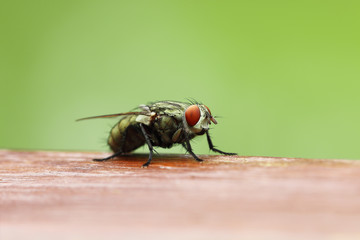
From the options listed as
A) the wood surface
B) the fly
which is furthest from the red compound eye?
the wood surface

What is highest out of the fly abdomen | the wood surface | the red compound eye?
the red compound eye

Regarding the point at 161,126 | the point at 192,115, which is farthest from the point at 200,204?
the point at 161,126

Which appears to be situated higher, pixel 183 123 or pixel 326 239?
pixel 183 123

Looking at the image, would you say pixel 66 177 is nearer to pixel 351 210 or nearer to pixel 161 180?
pixel 161 180

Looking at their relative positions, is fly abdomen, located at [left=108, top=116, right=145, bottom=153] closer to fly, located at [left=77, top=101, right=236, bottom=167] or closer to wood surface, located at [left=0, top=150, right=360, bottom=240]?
fly, located at [left=77, top=101, right=236, bottom=167]

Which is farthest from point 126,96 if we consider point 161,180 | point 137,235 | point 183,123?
point 137,235

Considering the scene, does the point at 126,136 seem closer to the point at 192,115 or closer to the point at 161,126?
the point at 161,126

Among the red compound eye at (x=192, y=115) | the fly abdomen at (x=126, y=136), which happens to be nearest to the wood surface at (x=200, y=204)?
the red compound eye at (x=192, y=115)
